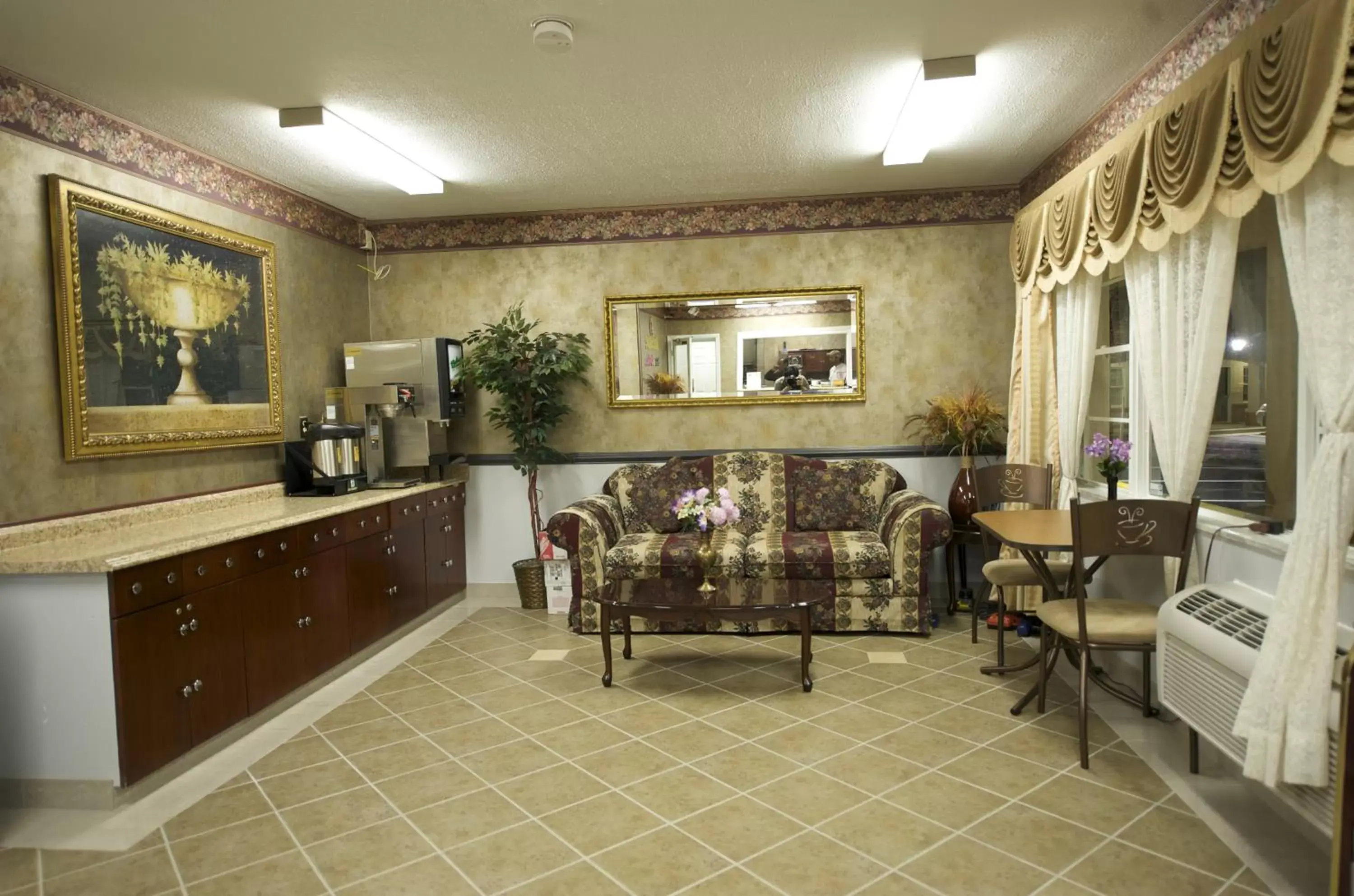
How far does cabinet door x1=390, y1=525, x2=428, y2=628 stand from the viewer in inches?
180

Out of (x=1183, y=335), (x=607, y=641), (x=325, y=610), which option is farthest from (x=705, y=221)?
(x=325, y=610)

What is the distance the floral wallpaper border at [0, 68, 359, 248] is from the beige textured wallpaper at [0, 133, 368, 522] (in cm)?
5

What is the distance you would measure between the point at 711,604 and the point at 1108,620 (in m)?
1.63

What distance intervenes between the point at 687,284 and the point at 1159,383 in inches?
122

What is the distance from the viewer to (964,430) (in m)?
4.95

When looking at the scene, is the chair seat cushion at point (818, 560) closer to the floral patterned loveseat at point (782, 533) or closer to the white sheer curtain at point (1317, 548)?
the floral patterned loveseat at point (782, 533)

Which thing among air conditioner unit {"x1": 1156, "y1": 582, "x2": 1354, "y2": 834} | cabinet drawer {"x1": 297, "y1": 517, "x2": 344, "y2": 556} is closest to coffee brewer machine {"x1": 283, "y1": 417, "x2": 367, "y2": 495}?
cabinet drawer {"x1": 297, "y1": 517, "x2": 344, "y2": 556}

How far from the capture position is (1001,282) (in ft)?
17.1

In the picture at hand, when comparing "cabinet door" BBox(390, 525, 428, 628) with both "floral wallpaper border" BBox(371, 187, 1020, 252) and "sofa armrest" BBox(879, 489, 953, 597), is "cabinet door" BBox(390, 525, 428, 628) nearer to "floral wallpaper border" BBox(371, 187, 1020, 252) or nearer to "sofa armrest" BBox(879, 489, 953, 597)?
"floral wallpaper border" BBox(371, 187, 1020, 252)

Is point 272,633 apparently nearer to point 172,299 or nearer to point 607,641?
point 607,641

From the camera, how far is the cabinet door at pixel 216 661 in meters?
3.03

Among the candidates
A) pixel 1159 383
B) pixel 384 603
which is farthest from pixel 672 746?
pixel 1159 383

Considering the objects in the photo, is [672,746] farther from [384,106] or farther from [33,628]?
[384,106]

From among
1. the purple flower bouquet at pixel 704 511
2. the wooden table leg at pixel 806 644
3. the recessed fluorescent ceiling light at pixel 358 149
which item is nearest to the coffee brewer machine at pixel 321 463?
the recessed fluorescent ceiling light at pixel 358 149
